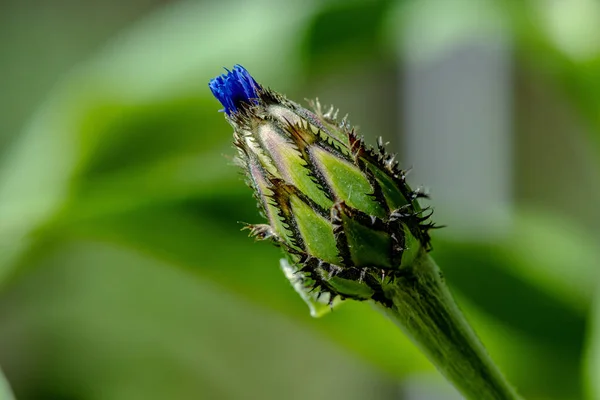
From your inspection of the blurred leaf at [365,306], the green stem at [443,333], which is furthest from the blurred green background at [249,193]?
the green stem at [443,333]

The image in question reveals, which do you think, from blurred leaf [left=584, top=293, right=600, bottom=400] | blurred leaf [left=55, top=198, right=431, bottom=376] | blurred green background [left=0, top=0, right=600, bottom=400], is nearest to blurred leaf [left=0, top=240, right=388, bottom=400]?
blurred green background [left=0, top=0, right=600, bottom=400]

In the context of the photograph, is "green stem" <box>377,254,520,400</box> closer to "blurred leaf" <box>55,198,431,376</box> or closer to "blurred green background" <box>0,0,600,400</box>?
"blurred green background" <box>0,0,600,400</box>

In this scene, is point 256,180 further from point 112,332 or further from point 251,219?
point 112,332

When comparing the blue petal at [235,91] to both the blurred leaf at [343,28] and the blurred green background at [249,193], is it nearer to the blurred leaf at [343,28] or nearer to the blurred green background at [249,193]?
the blurred green background at [249,193]

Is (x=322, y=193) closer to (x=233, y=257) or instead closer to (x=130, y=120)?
(x=233, y=257)

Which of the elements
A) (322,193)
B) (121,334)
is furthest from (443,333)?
(121,334)

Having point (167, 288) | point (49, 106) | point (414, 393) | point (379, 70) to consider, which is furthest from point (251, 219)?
point (414, 393)
